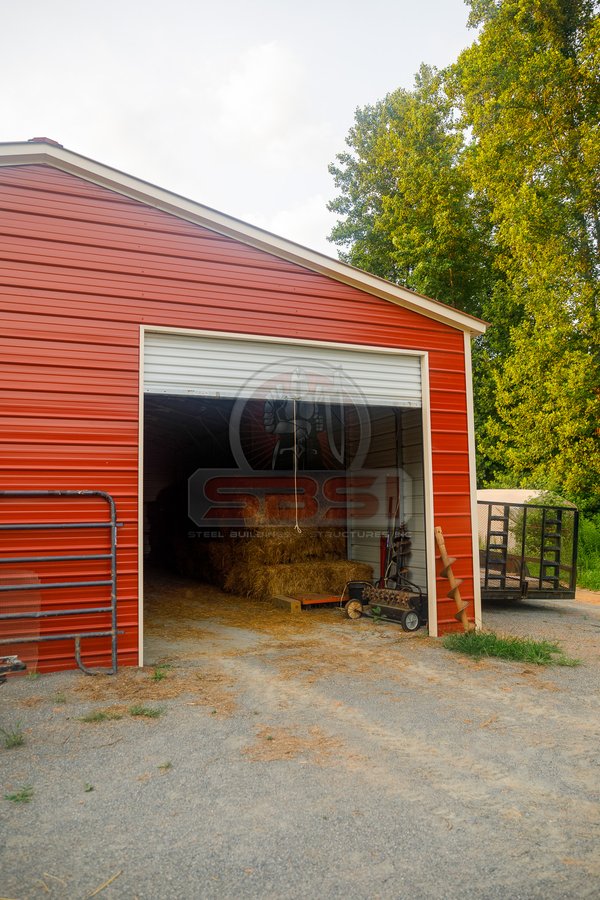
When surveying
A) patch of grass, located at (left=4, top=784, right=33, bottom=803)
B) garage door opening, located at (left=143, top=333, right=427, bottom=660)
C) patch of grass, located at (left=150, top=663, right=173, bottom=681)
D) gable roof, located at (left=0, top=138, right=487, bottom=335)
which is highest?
gable roof, located at (left=0, top=138, right=487, bottom=335)

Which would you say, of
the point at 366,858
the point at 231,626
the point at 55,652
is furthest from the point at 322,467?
the point at 366,858

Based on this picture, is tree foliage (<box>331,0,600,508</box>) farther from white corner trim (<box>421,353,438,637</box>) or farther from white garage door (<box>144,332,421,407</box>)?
white garage door (<box>144,332,421,407</box>)

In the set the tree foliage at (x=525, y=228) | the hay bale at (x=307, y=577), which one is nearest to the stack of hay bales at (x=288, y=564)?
the hay bale at (x=307, y=577)

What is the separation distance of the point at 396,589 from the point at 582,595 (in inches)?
186

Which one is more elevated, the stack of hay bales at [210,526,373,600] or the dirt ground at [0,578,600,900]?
the stack of hay bales at [210,526,373,600]

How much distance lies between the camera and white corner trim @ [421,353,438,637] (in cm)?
748

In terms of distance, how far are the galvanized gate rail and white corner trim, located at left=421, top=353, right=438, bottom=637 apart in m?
3.52

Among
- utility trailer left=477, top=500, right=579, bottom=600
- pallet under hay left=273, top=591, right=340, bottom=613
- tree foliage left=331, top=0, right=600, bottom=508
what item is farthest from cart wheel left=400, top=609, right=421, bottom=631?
tree foliage left=331, top=0, right=600, bottom=508

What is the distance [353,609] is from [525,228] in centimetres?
1098

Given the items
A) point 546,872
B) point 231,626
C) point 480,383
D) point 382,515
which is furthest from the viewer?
point 480,383

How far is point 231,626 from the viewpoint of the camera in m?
8.26

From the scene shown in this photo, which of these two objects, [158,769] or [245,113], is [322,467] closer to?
[158,769]

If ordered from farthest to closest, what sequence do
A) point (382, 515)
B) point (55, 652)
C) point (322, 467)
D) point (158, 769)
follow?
point (322, 467) → point (382, 515) → point (55, 652) → point (158, 769)

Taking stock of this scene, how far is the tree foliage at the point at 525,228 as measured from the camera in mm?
14914
